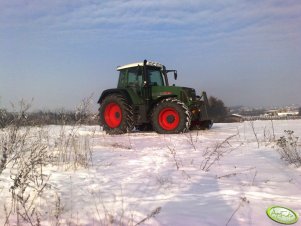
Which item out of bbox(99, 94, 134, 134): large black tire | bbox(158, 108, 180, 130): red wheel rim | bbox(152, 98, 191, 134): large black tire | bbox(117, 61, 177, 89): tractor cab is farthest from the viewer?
bbox(117, 61, 177, 89): tractor cab

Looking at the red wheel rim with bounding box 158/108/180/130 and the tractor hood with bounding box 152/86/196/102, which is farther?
the tractor hood with bounding box 152/86/196/102

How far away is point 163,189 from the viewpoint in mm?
4062

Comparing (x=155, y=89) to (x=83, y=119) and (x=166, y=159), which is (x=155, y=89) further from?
(x=166, y=159)

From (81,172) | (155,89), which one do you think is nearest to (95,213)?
(81,172)

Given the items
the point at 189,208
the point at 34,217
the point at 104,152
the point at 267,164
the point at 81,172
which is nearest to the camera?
the point at 34,217

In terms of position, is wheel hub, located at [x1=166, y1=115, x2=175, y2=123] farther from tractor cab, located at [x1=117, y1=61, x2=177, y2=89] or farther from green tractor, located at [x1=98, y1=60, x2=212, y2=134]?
tractor cab, located at [x1=117, y1=61, x2=177, y2=89]

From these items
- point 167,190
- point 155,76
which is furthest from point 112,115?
point 167,190

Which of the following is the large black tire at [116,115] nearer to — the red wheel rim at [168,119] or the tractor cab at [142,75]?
the tractor cab at [142,75]

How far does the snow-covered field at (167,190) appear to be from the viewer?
3135 millimetres

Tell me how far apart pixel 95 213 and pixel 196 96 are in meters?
9.57

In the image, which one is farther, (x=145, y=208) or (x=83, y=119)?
(x=83, y=119)

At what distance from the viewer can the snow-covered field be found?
3135 millimetres

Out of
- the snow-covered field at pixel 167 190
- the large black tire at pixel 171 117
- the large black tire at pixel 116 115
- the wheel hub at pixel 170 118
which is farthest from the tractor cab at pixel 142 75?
the snow-covered field at pixel 167 190

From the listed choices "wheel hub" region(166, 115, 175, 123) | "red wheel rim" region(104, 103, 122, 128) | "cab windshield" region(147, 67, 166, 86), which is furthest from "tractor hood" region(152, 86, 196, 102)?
"red wheel rim" region(104, 103, 122, 128)
